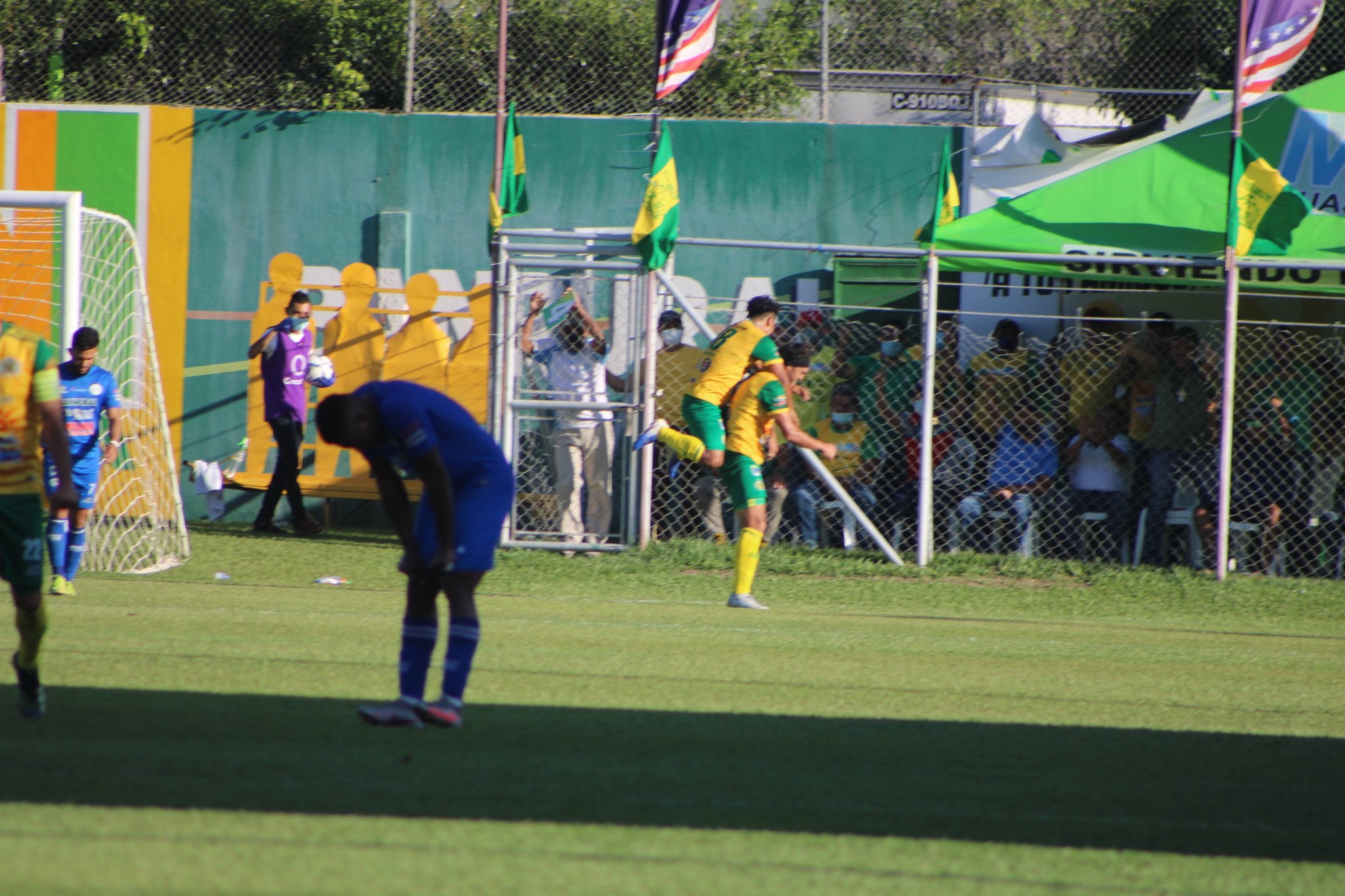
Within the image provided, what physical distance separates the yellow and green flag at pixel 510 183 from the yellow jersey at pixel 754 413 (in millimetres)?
3695

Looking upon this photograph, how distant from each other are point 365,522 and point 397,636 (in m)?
6.71

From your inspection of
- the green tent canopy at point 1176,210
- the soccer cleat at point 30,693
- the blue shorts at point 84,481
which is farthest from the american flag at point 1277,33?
the soccer cleat at point 30,693

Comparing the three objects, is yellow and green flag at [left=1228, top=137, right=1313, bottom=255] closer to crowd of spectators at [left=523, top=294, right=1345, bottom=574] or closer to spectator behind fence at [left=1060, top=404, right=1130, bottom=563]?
crowd of spectators at [left=523, top=294, right=1345, bottom=574]

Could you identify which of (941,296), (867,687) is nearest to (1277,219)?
(941,296)

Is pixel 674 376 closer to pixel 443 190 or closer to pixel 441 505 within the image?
pixel 443 190

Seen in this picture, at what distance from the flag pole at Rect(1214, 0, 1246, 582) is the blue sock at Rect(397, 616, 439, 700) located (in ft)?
26.0

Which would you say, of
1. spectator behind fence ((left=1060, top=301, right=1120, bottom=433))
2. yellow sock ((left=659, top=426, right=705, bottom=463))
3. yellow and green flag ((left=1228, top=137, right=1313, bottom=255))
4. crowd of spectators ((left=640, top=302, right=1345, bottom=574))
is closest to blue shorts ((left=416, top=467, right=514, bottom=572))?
Result: yellow sock ((left=659, top=426, right=705, bottom=463))

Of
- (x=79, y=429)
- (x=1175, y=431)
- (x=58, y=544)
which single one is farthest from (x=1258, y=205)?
(x=58, y=544)

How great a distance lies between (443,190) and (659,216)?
12.6ft

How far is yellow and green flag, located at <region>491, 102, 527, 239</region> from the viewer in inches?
484

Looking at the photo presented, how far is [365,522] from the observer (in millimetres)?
14570

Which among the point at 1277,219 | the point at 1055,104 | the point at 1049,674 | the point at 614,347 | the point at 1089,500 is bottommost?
the point at 1049,674

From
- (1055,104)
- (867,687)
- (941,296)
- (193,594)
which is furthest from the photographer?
(1055,104)

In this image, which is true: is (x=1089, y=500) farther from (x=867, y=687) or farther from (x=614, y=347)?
(x=867, y=687)
